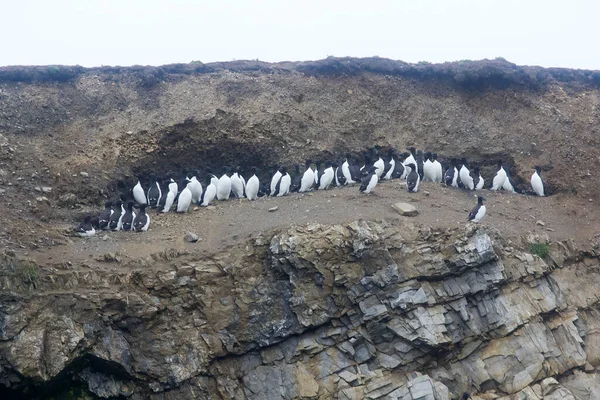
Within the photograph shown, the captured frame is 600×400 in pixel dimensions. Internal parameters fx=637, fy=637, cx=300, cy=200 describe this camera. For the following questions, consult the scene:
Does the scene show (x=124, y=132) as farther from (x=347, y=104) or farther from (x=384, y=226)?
(x=384, y=226)

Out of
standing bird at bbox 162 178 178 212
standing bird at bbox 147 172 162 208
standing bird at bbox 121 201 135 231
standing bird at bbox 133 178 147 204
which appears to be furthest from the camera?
standing bird at bbox 133 178 147 204

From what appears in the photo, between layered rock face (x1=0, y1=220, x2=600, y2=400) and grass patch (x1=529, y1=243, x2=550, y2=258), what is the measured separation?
0.63m

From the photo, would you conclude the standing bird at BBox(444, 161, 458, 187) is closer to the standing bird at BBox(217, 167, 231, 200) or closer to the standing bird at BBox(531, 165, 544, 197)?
the standing bird at BBox(531, 165, 544, 197)

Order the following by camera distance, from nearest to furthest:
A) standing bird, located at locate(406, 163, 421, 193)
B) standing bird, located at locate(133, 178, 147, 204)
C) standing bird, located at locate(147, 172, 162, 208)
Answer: standing bird, located at locate(147, 172, 162, 208) → standing bird, located at locate(406, 163, 421, 193) → standing bird, located at locate(133, 178, 147, 204)

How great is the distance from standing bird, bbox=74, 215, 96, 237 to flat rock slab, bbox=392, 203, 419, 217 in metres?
8.09

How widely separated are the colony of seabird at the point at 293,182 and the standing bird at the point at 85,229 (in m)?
0.05

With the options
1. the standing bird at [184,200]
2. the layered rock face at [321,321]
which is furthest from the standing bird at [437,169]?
the standing bird at [184,200]

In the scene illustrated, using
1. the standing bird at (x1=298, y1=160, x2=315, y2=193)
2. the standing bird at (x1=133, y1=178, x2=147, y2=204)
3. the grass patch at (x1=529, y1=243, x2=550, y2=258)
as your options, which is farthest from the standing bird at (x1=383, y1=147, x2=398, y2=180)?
the standing bird at (x1=133, y1=178, x2=147, y2=204)

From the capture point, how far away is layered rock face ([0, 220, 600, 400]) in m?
13.7

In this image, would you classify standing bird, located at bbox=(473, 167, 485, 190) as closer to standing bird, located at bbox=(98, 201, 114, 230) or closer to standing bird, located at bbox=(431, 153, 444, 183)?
standing bird, located at bbox=(431, 153, 444, 183)

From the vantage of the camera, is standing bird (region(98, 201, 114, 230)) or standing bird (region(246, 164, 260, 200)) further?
standing bird (region(246, 164, 260, 200))

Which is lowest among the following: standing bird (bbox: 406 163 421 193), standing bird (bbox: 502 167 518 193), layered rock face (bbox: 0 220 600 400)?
layered rock face (bbox: 0 220 600 400)

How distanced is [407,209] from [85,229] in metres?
8.48

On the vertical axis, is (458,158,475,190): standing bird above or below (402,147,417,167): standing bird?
below
